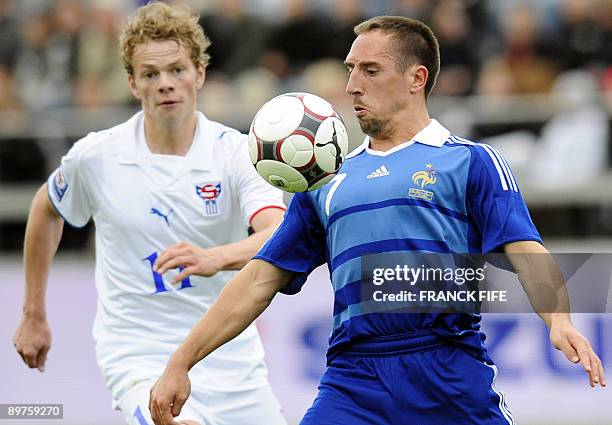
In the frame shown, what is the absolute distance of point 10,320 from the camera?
40.1ft

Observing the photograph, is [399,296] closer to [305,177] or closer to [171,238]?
[305,177]

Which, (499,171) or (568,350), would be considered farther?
Answer: (499,171)

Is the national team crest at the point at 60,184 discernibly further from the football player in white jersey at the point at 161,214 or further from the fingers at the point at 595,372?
the fingers at the point at 595,372

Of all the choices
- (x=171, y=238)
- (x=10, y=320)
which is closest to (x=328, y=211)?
(x=171, y=238)

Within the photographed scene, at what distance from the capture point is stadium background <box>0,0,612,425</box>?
11.8 meters

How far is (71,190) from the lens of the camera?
756cm

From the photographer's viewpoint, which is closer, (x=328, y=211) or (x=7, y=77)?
(x=328, y=211)

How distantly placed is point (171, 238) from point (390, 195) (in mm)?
1860

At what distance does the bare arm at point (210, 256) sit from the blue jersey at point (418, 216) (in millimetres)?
768

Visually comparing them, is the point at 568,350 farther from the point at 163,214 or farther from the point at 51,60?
the point at 51,60

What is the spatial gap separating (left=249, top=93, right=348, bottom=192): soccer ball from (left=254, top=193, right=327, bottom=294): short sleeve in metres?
0.19

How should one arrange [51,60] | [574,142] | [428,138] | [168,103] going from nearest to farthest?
[428,138], [168,103], [574,142], [51,60]

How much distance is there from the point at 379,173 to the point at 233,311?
3.16 feet

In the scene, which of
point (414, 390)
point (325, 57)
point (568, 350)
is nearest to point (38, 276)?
point (414, 390)
